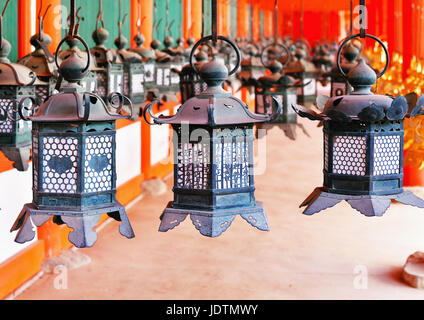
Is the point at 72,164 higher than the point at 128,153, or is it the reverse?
the point at 72,164

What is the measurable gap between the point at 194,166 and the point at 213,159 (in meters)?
0.07

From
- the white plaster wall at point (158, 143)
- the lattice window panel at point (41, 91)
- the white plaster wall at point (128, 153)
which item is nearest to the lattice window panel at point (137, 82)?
the lattice window panel at point (41, 91)

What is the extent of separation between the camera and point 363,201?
1.90 m

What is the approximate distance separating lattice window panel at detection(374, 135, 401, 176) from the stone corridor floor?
8.02 feet

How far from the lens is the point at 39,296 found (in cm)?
426

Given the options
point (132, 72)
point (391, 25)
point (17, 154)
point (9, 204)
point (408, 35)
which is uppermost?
point (391, 25)

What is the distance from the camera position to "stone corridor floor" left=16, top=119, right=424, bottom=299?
173 inches

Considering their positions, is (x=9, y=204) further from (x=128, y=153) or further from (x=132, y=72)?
(x=128, y=153)

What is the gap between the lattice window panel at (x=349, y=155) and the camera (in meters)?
1.93

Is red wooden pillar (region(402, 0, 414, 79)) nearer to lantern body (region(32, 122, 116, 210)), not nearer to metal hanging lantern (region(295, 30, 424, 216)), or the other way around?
metal hanging lantern (region(295, 30, 424, 216))

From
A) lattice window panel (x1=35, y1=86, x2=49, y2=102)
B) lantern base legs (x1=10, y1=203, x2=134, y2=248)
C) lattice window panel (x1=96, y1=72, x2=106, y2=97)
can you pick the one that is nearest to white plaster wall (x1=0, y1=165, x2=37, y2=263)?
lattice window panel (x1=96, y1=72, x2=106, y2=97)

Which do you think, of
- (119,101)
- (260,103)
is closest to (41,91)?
(119,101)
